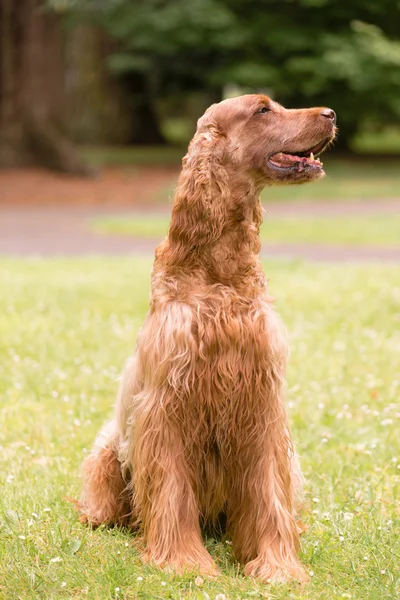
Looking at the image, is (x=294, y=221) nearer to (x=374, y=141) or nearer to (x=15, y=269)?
(x=15, y=269)

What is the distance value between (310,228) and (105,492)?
11778 mm

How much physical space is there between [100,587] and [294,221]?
13348 millimetres

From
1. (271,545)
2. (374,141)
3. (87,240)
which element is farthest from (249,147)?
(374,141)

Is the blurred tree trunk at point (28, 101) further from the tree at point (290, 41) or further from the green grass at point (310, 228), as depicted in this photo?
the green grass at point (310, 228)

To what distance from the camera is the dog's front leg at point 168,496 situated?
3.98 meters

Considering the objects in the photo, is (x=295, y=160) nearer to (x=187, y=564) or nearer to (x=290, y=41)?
(x=187, y=564)

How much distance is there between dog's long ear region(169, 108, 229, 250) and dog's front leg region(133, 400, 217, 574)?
759 mm

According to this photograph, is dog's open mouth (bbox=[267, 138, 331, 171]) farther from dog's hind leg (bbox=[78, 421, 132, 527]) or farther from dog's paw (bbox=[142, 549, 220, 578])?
dog's paw (bbox=[142, 549, 220, 578])

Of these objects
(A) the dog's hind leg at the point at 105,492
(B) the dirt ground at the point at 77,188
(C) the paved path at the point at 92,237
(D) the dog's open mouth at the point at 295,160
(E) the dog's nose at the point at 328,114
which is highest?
(E) the dog's nose at the point at 328,114

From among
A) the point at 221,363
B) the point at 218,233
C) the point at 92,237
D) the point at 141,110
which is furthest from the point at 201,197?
the point at 141,110

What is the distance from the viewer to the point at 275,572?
3.89 metres

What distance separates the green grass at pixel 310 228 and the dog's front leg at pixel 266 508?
10.6 metres

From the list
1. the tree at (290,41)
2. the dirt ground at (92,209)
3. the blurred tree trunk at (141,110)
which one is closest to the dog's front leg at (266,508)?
the dirt ground at (92,209)

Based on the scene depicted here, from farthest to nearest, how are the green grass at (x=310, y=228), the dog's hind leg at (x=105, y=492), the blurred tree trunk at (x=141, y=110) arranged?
1. the blurred tree trunk at (x=141, y=110)
2. the green grass at (x=310, y=228)
3. the dog's hind leg at (x=105, y=492)
